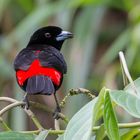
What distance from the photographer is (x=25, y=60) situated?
255 cm

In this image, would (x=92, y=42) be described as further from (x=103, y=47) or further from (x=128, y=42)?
(x=103, y=47)

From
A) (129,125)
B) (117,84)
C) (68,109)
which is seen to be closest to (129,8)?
(117,84)

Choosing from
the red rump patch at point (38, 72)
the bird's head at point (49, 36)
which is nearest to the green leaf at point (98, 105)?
the red rump patch at point (38, 72)

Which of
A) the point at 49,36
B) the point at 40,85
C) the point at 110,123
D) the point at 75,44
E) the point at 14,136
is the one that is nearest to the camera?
the point at 110,123

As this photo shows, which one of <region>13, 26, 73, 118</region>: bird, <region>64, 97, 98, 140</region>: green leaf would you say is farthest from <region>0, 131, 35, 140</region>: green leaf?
<region>13, 26, 73, 118</region>: bird

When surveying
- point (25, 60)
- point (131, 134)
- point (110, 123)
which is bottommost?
point (131, 134)

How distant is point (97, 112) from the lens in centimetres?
150

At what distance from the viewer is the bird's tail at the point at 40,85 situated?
232cm

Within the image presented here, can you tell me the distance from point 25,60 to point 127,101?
3.50ft

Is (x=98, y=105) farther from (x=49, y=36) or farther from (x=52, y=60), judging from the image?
(x=49, y=36)

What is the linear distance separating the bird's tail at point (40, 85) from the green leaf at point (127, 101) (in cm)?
76

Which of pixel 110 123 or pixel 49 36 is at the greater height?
pixel 49 36

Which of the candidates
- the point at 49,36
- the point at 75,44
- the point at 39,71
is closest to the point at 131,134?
the point at 39,71

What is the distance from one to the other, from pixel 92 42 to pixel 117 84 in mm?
439
